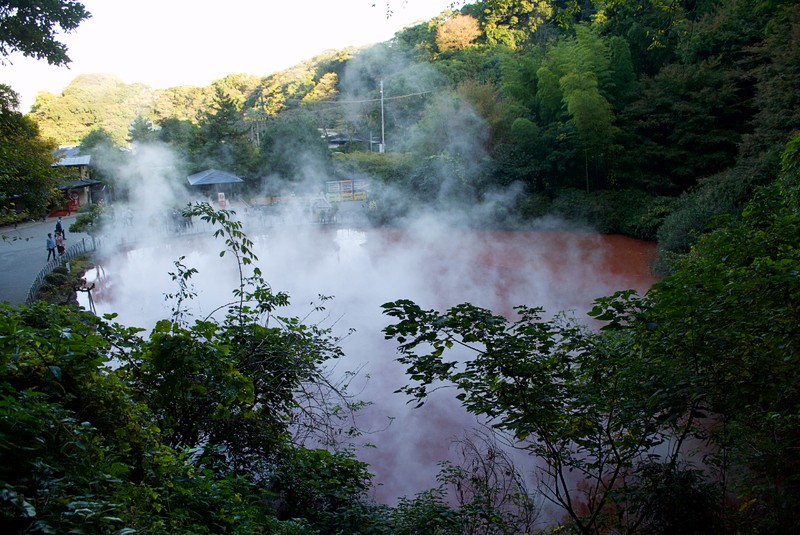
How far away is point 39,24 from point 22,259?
21.9 ft

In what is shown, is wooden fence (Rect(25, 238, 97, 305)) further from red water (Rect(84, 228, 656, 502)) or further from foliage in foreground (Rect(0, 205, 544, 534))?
foliage in foreground (Rect(0, 205, 544, 534))

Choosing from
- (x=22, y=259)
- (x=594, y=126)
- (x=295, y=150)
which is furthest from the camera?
(x=295, y=150)

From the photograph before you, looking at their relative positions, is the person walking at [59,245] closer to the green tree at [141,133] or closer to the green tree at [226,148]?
the green tree at [226,148]

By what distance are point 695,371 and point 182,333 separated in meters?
2.42

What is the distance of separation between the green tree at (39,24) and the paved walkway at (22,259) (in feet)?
8.12

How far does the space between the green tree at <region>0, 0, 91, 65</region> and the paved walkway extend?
2474 millimetres

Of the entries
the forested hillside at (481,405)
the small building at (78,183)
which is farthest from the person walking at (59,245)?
the small building at (78,183)

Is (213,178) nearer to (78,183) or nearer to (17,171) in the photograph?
(78,183)

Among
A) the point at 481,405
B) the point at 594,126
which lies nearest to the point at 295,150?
the point at 594,126

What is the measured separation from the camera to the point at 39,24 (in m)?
7.22

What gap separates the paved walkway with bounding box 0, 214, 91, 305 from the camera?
9.28 meters

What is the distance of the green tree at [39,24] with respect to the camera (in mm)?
6902

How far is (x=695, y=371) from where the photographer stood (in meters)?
2.47

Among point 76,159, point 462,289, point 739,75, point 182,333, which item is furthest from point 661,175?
point 76,159
